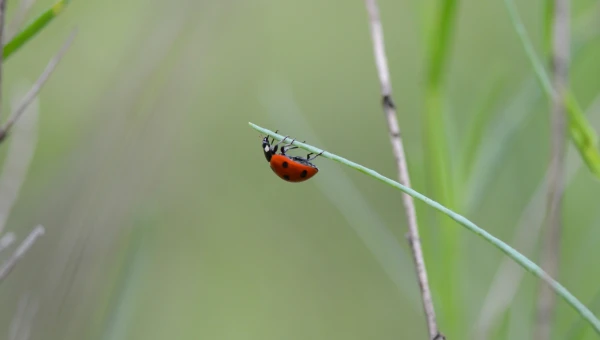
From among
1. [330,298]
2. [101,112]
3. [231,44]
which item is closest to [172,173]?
[231,44]

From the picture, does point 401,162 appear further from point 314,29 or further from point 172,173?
point 314,29

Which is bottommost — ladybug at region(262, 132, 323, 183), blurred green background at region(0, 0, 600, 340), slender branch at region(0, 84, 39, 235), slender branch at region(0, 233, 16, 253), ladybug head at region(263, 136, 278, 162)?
slender branch at region(0, 233, 16, 253)

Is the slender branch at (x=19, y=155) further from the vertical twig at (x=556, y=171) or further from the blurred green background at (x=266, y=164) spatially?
the blurred green background at (x=266, y=164)

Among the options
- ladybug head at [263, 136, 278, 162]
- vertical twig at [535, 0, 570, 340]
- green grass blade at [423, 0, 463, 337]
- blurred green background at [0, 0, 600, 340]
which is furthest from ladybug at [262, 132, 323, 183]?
blurred green background at [0, 0, 600, 340]

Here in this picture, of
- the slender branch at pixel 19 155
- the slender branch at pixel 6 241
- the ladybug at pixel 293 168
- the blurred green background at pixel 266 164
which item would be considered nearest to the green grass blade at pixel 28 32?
the slender branch at pixel 6 241

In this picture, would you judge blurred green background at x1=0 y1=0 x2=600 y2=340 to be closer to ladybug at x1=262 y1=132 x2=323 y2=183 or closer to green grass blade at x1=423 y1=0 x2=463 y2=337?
ladybug at x1=262 y1=132 x2=323 y2=183

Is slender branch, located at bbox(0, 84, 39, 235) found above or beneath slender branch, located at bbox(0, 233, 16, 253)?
above
